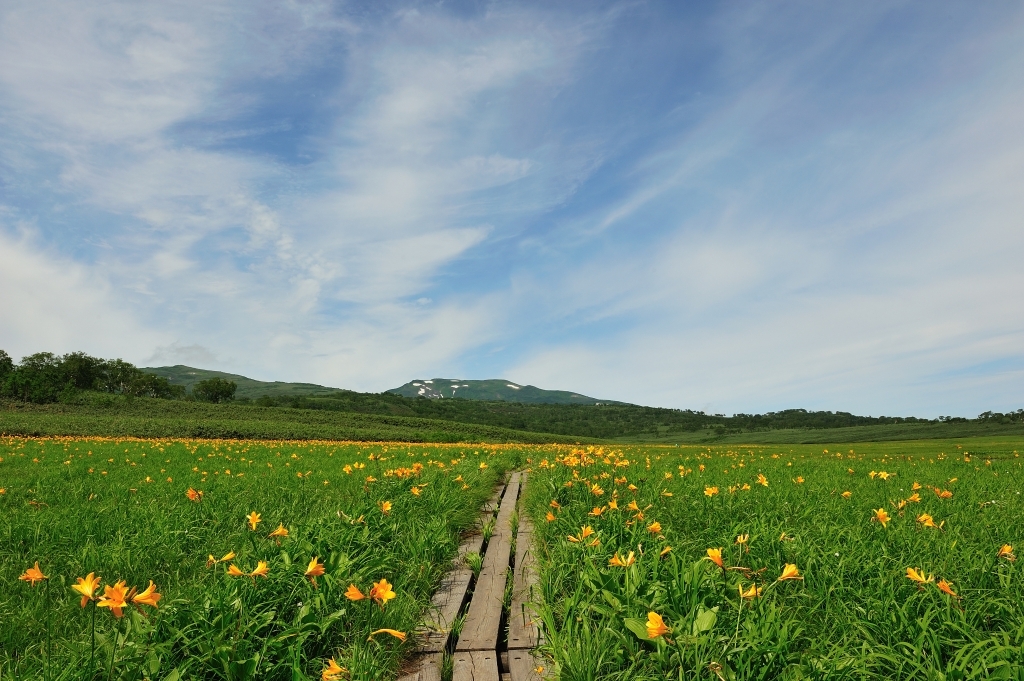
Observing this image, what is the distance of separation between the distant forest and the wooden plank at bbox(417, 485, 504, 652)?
61736mm

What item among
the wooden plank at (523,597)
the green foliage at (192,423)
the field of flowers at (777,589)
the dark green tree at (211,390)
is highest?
the dark green tree at (211,390)

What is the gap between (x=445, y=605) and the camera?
12.9 feet

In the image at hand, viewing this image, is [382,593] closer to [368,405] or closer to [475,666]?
[475,666]

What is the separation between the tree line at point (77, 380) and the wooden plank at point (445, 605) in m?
64.3

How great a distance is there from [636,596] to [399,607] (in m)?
1.62

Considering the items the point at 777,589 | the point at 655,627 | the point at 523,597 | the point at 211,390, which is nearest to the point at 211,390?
the point at 211,390

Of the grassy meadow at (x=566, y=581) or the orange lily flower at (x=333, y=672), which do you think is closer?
the orange lily flower at (x=333, y=672)

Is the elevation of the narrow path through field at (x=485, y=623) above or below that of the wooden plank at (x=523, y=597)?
below

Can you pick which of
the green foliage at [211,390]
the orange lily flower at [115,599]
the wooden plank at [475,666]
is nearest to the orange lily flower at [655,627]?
the wooden plank at [475,666]

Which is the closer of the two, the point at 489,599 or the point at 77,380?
the point at 489,599

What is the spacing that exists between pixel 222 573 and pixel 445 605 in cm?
182

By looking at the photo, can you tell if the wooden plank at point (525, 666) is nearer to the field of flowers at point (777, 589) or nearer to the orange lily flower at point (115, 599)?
the field of flowers at point (777, 589)

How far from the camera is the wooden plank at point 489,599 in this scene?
10.9ft

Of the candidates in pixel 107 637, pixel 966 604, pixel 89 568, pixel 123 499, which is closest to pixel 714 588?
pixel 966 604
